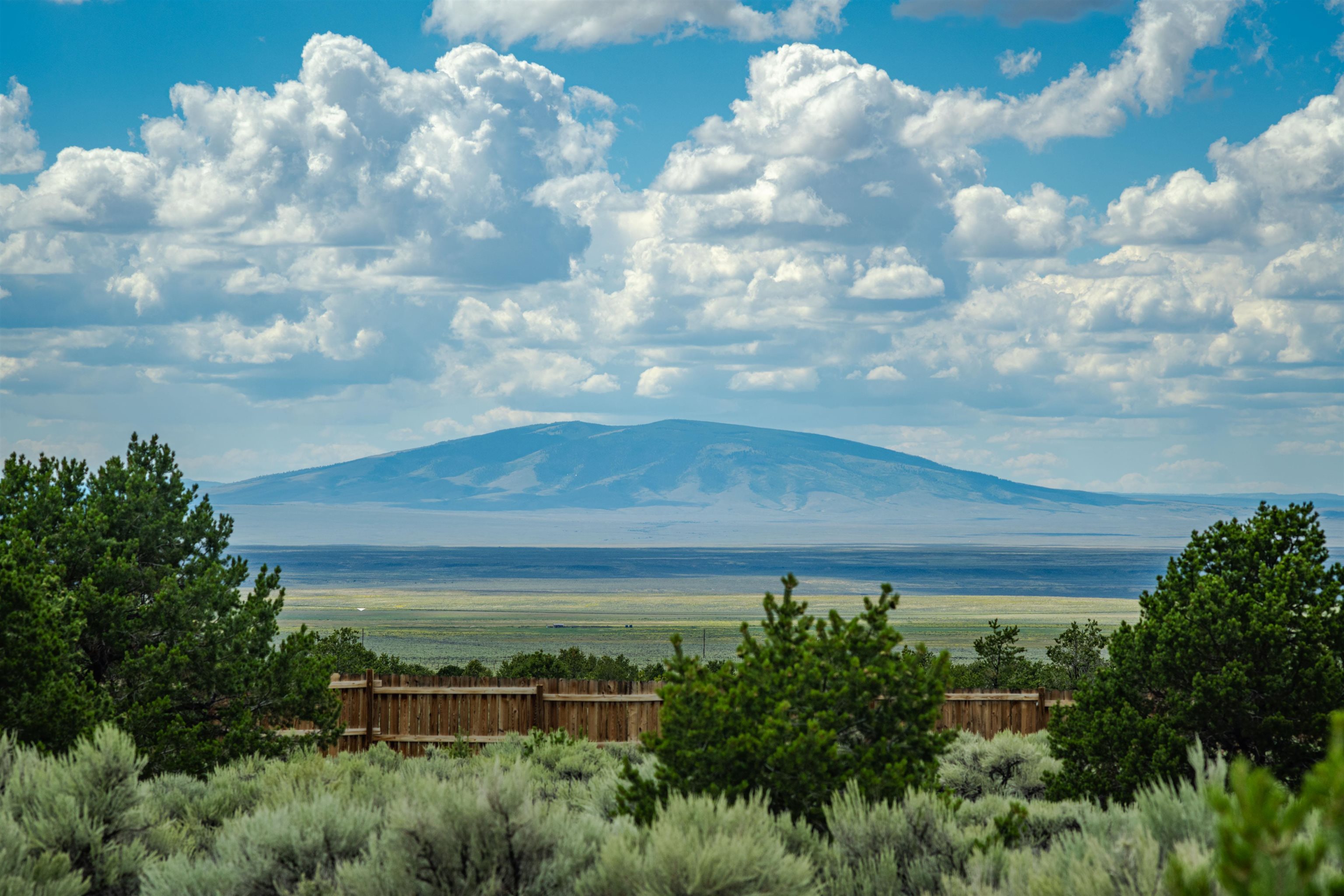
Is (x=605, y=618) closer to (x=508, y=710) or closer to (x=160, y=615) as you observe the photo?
(x=508, y=710)

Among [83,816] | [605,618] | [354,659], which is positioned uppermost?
[83,816]

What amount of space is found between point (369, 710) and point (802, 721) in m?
10.5

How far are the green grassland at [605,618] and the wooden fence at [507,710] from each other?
29691 millimetres

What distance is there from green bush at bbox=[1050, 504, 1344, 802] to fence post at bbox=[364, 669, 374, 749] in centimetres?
959

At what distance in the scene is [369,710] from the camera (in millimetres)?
15766

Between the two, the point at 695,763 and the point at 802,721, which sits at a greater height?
the point at 802,721

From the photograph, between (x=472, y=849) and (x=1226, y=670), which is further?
(x=1226, y=670)

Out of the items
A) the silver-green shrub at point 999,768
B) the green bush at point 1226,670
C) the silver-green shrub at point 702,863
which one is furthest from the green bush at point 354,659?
the silver-green shrub at point 702,863

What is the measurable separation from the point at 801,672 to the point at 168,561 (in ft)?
23.3

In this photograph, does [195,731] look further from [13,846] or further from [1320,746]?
[1320,746]

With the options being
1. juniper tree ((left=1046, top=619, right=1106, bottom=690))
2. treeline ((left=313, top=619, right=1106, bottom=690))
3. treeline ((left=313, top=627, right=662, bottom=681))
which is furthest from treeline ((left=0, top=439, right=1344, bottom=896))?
juniper tree ((left=1046, top=619, right=1106, bottom=690))

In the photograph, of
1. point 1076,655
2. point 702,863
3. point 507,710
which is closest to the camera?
point 702,863

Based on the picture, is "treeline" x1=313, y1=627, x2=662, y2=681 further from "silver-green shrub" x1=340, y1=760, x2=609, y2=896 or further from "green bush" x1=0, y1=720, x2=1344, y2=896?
"silver-green shrub" x1=340, y1=760, x2=609, y2=896

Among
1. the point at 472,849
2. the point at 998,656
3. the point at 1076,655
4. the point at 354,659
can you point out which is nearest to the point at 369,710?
the point at 354,659
